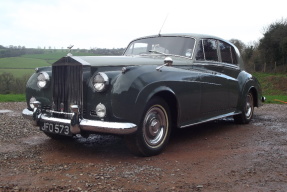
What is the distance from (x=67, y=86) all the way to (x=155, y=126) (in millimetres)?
1320

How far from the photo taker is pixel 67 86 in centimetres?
436

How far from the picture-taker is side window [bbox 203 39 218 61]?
19.4 ft

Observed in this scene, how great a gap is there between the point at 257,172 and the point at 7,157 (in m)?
3.14

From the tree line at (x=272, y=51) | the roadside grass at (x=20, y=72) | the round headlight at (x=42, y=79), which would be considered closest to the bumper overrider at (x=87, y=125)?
the round headlight at (x=42, y=79)

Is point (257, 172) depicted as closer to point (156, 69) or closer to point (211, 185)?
point (211, 185)

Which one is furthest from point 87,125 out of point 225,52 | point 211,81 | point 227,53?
point 227,53

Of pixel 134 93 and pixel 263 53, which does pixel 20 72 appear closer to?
pixel 263 53

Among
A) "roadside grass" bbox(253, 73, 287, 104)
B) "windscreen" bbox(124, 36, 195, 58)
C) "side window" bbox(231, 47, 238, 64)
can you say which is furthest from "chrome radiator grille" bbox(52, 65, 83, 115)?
"roadside grass" bbox(253, 73, 287, 104)

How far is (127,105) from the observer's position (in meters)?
3.92

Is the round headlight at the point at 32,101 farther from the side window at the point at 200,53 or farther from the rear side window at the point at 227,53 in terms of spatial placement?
the rear side window at the point at 227,53

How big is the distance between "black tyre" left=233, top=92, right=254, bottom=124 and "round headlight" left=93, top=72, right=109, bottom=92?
155 inches

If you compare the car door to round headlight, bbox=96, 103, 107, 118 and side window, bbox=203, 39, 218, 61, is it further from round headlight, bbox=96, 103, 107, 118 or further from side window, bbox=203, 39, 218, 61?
round headlight, bbox=96, 103, 107, 118

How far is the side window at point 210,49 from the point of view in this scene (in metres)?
5.92

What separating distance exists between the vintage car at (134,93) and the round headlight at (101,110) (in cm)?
1
